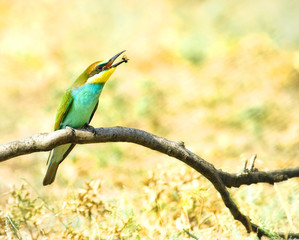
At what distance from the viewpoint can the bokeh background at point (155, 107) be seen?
9.94 ft

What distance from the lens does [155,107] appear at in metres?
6.63

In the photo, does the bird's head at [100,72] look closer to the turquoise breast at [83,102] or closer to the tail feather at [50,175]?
the turquoise breast at [83,102]

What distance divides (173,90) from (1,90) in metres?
2.68

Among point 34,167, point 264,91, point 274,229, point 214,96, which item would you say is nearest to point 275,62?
point 264,91

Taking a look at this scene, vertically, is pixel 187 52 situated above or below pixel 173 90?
above

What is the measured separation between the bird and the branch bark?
616mm

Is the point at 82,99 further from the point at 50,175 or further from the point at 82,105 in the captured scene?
the point at 50,175

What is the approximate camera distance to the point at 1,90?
727 centimetres

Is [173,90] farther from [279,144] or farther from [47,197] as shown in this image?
[47,197]

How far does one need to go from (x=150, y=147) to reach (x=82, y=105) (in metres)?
0.76

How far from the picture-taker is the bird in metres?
3.02

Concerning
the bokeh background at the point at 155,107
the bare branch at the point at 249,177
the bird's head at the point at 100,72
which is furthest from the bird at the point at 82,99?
the bare branch at the point at 249,177

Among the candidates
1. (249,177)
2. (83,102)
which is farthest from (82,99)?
(249,177)

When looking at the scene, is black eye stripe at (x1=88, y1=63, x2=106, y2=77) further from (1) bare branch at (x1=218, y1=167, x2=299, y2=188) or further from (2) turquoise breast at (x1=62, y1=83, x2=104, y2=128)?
(1) bare branch at (x1=218, y1=167, x2=299, y2=188)
